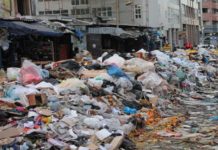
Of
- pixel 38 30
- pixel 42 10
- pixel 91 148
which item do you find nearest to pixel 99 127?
pixel 91 148

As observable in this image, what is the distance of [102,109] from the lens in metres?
11.8

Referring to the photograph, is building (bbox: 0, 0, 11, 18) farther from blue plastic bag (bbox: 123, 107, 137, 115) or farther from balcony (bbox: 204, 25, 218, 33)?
balcony (bbox: 204, 25, 218, 33)

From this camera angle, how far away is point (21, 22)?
1944 centimetres

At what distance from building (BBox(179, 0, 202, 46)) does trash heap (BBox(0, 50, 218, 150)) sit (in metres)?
46.2

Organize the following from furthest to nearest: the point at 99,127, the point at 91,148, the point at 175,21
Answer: the point at 175,21 < the point at 99,127 < the point at 91,148

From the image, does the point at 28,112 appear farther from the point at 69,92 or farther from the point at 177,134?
the point at 177,134

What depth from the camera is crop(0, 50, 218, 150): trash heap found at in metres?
9.34

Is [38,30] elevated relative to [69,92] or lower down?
elevated

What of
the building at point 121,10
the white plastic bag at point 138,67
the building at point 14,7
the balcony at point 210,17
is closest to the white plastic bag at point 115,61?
the white plastic bag at point 138,67

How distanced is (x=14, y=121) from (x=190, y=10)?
2592 inches

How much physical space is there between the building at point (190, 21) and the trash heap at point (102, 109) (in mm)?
46216

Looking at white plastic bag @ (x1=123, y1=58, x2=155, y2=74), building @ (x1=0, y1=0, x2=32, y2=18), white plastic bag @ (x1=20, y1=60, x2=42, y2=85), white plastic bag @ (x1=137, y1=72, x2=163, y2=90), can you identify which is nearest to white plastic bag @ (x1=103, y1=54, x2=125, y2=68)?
white plastic bag @ (x1=123, y1=58, x2=155, y2=74)

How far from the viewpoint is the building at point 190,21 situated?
65.1 metres

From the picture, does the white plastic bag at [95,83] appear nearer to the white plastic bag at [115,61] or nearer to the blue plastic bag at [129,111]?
the blue plastic bag at [129,111]
